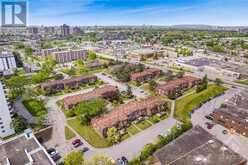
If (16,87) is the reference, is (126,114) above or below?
below

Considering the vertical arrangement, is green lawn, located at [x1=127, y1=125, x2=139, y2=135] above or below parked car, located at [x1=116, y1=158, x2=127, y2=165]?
above

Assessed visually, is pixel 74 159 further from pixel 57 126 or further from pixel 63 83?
pixel 63 83

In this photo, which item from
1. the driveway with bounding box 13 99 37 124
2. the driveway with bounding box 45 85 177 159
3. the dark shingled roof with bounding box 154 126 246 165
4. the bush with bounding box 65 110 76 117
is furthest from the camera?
the bush with bounding box 65 110 76 117

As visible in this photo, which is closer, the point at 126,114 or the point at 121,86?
the point at 126,114

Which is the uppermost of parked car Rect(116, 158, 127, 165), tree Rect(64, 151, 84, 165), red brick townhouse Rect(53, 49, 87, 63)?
red brick townhouse Rect(53, 49, 87, 63)

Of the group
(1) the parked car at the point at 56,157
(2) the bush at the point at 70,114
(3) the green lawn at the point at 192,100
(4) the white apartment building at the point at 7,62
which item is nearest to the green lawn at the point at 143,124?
(3) the green lawn at the point at 192,100

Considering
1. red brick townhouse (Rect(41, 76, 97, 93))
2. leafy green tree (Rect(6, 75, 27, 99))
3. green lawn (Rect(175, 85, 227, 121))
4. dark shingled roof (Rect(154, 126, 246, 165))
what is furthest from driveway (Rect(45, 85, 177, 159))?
leafy green tree (Rect(6, 75, 27, 99))

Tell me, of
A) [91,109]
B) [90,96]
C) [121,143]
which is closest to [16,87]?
[90,96]

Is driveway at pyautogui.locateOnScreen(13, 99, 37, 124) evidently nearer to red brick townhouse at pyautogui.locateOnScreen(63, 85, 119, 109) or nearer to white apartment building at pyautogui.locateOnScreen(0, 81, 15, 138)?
white apartment building at pyautogui.locateOnScreen(0, 81, 15, 138)
